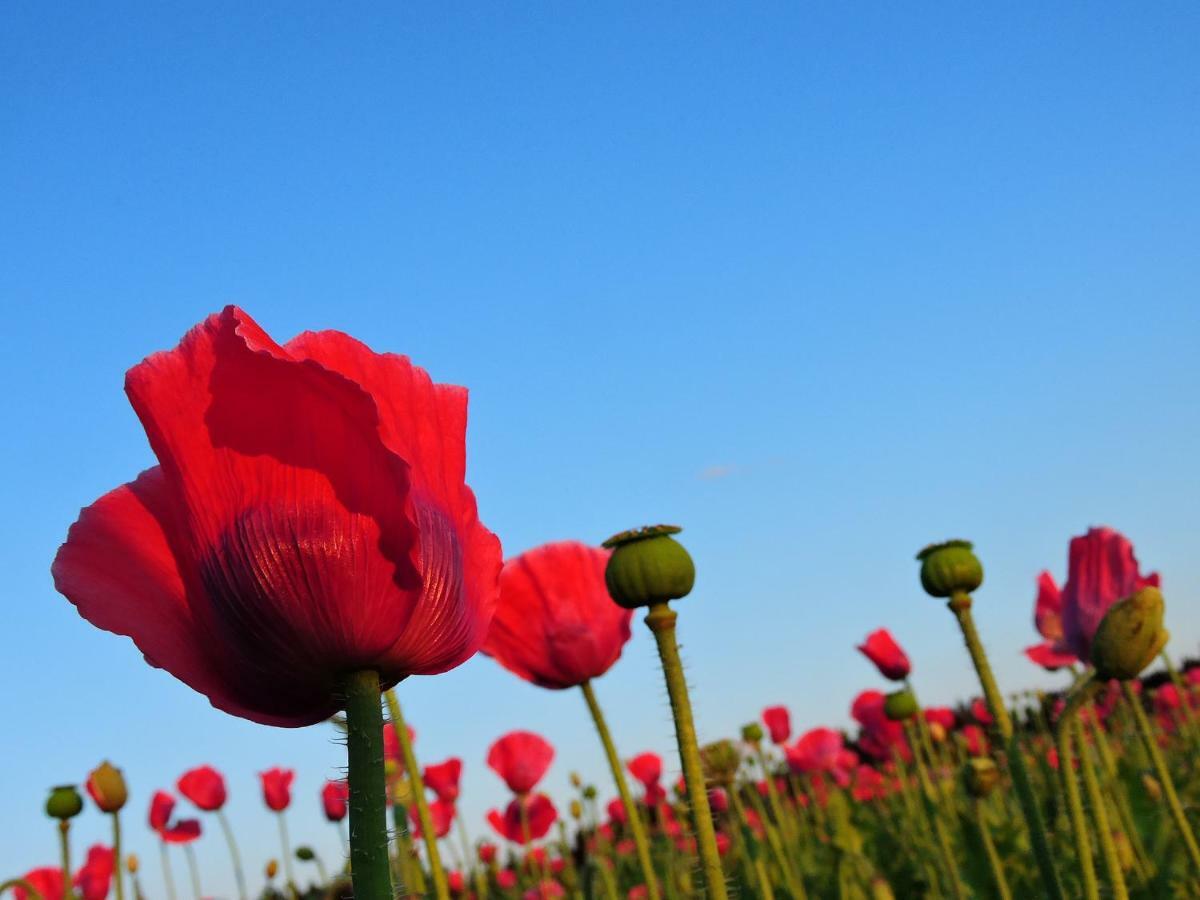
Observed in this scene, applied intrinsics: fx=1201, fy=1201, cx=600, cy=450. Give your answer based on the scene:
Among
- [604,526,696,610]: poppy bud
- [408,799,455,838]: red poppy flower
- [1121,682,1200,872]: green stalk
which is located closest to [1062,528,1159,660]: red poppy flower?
[1121,682,1200,872]: green stalk

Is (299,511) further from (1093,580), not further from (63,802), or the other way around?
(63,802)

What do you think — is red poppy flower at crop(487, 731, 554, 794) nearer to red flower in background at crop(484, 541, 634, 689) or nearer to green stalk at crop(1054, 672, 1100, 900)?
red flower in background at crop(484, 541, 634, 689)

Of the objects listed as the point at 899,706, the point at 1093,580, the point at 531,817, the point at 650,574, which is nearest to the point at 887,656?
the point at 899,706

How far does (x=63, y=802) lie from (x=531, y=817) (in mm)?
3224

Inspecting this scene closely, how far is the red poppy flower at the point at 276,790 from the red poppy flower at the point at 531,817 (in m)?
1.64

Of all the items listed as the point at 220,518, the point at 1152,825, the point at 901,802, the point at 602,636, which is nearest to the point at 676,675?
the point at 220,518

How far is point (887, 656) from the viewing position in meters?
4.96

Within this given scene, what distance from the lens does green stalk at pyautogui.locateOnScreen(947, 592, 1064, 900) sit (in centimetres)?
179

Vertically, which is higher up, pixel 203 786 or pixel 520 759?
pixel 203 786

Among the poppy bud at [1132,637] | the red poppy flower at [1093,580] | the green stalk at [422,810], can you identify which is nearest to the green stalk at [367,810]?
the green stalk at [422,810]

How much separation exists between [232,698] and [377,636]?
0.64ft

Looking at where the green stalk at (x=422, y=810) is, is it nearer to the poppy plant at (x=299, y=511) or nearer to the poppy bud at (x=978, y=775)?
the poppy plant at (x=299, y=511)

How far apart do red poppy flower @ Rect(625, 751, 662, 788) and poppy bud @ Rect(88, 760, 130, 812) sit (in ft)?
14.0

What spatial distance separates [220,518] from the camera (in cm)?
110
